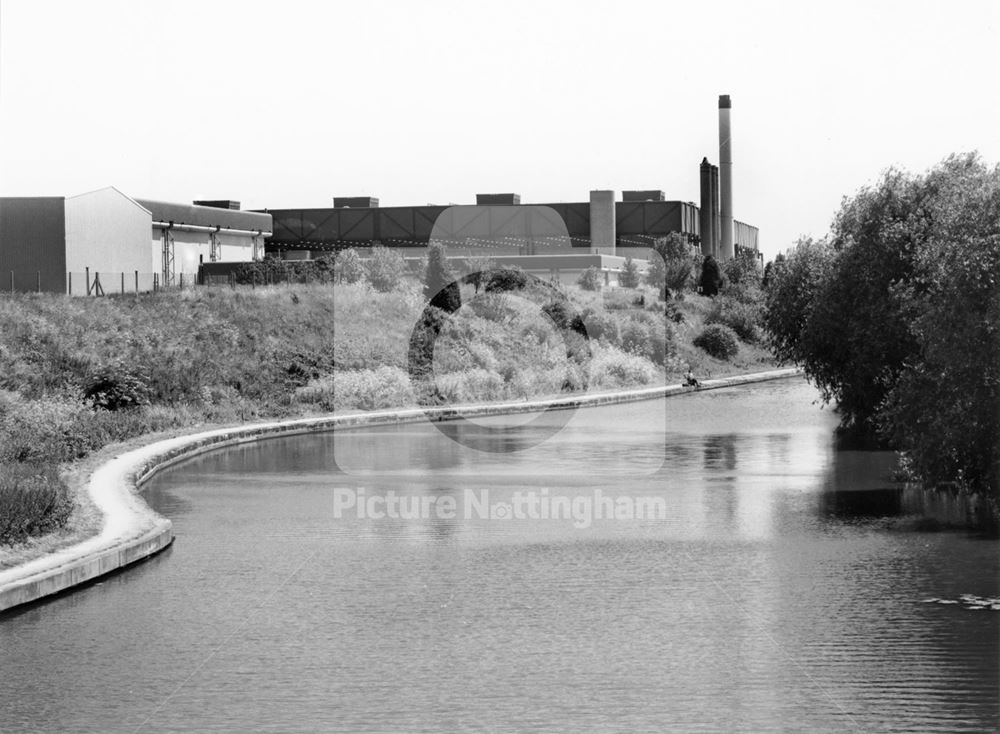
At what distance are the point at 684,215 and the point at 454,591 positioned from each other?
3833 inches

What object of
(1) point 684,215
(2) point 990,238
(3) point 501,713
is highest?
(1) point 684,215

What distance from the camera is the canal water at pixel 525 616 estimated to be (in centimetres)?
1275

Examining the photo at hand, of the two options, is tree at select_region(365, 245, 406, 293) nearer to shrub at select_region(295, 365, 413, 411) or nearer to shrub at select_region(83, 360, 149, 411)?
shrub at select_region(295, 365, 413, 411)

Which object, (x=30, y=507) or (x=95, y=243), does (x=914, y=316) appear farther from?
(x=95, y=243)

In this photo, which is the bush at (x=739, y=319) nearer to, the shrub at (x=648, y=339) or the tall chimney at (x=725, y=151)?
the shrub at (x=648, y=339)

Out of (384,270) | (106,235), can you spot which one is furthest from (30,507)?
(384,270)

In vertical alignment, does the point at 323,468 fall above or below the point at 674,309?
below

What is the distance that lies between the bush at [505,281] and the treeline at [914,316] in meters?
21.9

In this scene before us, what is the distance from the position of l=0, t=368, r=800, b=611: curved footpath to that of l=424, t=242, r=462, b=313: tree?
58.6ft

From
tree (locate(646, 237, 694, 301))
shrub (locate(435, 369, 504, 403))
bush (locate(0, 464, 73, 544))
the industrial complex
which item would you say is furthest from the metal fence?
bush (locate(0, 464, 73, 544))

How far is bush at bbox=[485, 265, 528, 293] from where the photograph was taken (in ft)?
236

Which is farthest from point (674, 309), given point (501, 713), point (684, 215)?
point (501, 713)

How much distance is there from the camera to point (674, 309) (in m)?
85.5

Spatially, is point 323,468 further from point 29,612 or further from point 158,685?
point 158,685
